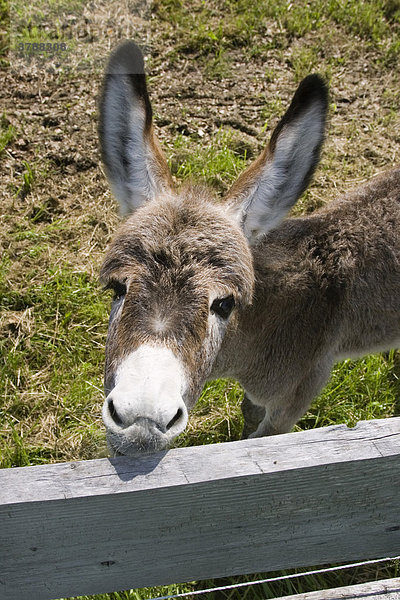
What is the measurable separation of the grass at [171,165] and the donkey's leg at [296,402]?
698mm

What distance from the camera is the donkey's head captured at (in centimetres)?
228

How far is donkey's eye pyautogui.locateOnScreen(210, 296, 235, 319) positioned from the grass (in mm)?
1752

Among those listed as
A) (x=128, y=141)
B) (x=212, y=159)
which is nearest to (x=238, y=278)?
(x=128, y=141)

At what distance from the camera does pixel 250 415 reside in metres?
4.51

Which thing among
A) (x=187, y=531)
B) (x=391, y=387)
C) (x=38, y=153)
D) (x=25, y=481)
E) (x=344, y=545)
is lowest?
(x=391, y=387)

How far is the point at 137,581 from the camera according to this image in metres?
2.17

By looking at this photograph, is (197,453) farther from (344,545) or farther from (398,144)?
(398,144)

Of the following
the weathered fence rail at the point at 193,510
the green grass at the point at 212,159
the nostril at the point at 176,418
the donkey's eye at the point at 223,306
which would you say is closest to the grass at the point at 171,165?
the green grass at the point at 212,159

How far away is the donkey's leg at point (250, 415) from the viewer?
4.47 meters

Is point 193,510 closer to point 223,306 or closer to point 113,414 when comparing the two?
point 113,414

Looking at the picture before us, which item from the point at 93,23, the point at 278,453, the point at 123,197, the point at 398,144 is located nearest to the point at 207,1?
the point at 93,23

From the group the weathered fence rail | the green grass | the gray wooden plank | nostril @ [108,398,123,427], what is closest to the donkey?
nostril @ [108,398,123,427]

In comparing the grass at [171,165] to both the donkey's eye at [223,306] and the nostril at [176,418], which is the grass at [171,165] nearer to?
the nostril at [176,418]

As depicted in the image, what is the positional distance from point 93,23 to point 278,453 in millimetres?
6921
